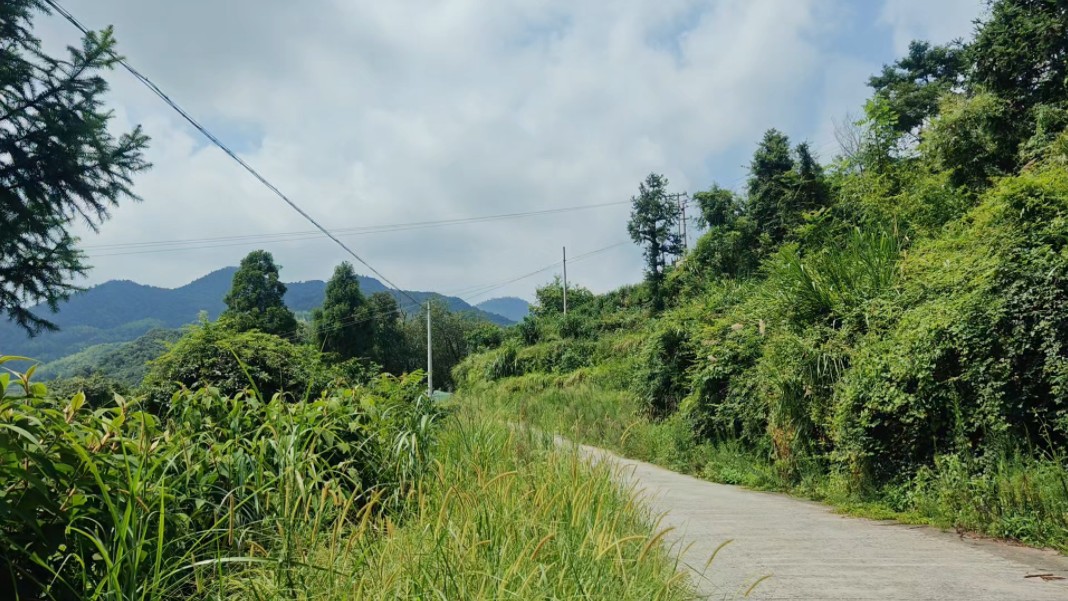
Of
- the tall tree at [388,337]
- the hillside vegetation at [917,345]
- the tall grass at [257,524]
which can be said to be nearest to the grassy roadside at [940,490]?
the hillside vegetation at [917,345]

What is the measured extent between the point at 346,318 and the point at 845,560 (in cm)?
5398

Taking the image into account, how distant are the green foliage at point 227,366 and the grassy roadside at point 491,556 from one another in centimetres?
451

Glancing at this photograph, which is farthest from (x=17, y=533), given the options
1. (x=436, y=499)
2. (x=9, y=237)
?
(x=9, y=237)

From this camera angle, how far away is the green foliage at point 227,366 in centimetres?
754

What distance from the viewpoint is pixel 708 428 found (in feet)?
36.3

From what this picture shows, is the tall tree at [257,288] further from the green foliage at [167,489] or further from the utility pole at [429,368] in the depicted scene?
the green foliage at [167,489]

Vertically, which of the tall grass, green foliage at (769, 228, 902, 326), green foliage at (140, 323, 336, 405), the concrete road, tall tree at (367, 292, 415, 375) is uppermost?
tall tree at (367, 292, 415, 375)

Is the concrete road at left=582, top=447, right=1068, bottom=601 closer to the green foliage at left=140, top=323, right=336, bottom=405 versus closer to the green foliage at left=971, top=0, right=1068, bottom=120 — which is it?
the green foliage at left=140, top=323, right=336, bottom=405

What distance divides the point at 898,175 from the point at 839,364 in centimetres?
861

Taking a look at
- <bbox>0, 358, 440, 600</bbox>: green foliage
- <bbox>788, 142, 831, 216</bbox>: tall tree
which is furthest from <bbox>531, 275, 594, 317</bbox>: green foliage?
<bbox>0, 358, 440, 600</bbox>: green foliage

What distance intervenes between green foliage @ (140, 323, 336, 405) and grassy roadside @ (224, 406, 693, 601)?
14.8ft

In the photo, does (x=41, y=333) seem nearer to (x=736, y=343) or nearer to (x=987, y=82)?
(x=736, y=343)

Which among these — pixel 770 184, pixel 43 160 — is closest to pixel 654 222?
pixel 770 184

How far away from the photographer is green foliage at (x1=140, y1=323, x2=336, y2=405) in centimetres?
754
